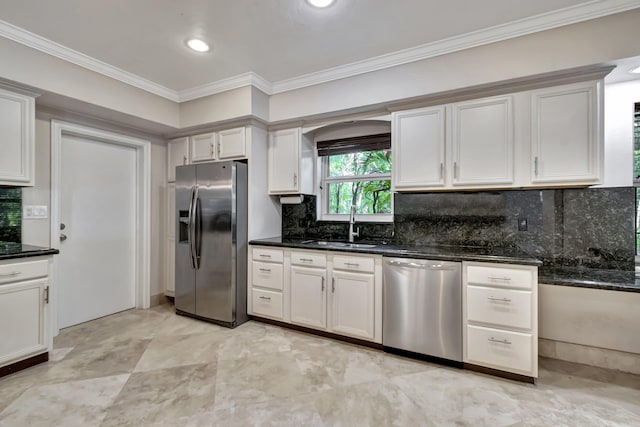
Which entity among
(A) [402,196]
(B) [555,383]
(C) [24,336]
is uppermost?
(A) [402,196]

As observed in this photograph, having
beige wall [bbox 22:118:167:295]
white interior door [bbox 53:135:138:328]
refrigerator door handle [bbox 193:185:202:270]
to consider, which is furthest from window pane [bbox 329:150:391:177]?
white interior door [bbox 53:135:138:328]

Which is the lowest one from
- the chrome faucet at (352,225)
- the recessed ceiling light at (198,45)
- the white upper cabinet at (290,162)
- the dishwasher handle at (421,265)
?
the dishwasher handle at (421,265)

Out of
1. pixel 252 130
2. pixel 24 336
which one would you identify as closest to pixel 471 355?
pixel 252 130

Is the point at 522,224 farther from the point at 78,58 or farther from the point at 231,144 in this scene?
the point at 78,58

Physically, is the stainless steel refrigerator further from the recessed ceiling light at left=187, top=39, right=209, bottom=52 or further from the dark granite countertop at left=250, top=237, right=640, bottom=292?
the dark granite countertop at left=250, top=237, right=640, bottom=292

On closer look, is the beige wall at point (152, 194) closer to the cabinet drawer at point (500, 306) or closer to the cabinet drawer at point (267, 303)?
the cabinet drawer at point (267, 303)

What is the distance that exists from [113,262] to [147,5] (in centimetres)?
279

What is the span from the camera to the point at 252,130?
10.8 feet

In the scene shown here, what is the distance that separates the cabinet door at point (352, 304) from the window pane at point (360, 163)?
1310 mm

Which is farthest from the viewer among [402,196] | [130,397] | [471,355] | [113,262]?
[113,262]

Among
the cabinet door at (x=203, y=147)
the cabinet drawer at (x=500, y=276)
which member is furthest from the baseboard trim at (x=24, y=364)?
the cabinet drawer at (x=500, y=276)

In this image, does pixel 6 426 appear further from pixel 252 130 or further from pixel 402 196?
pixel 402 196

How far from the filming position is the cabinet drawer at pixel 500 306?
2.10 metres

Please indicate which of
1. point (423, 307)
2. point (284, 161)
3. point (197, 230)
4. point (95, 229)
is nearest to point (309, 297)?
point (423, 307)
